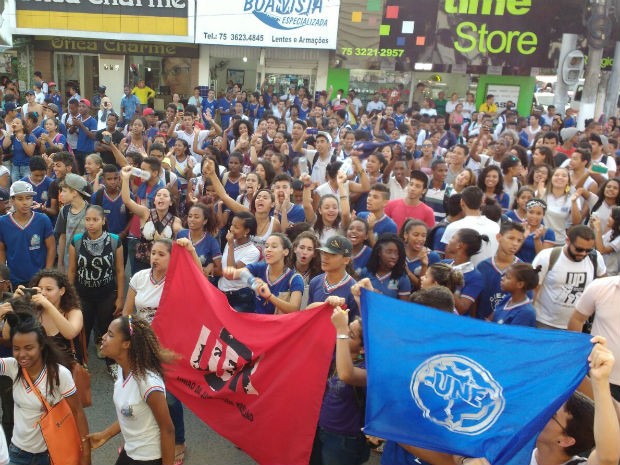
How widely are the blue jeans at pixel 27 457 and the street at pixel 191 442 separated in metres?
0.92

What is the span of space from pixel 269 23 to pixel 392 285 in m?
15.5

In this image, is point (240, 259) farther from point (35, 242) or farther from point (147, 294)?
point (35, 242)

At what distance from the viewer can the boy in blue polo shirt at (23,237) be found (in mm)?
5523

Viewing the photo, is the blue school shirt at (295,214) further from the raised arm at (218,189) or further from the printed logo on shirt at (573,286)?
the printed logo on shirt at (573,286)

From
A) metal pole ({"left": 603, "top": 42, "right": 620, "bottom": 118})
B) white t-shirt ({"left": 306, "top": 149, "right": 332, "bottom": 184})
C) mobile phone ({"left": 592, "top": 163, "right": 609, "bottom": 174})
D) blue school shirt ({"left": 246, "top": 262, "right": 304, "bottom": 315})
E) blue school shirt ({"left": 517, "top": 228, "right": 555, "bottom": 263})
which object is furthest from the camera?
metal pole ({"left": 603, "top": 42, "right": 620, "bottom": 118})

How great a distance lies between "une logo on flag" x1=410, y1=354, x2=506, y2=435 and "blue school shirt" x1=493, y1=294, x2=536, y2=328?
1495mm

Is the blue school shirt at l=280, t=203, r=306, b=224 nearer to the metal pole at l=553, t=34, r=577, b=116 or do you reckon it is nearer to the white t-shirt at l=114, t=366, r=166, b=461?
the white t-shirt at l=114, t=366, r=166, b=461

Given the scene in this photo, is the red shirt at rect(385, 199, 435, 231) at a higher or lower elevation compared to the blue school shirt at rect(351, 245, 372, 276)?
higher

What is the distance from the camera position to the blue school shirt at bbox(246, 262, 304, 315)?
15.3ft

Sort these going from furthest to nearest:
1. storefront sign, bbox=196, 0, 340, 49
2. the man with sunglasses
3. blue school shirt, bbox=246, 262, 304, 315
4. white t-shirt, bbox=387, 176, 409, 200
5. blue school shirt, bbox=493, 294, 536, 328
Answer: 1. storefront sign, bbox=196, 0, 340, 49
2. white t-shirt, bbox=387, 176, 409, 200
3. the man with sunglasses
4. blue school shirt, bbox=246, 262, 304, 315
5. blue school shirt, bbox=493, 294, 536, 328

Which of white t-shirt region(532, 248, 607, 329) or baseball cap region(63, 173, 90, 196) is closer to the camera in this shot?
white t-shirt region(532, 248, 607, 329)

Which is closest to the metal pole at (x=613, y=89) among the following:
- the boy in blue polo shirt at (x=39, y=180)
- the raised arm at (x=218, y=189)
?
the raised arm at (x=218, y=189)

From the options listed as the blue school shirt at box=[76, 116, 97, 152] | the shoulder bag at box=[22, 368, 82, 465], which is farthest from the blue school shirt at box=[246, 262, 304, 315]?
the blue school shirt at box=[76, 116, 97, 152]

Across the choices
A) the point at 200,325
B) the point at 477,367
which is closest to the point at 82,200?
the point at 200,325
